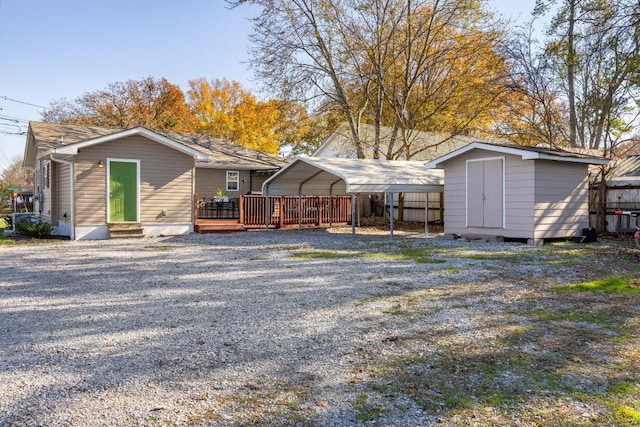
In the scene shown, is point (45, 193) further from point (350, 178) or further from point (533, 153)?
point (533, 153)

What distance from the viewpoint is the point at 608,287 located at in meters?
6.71

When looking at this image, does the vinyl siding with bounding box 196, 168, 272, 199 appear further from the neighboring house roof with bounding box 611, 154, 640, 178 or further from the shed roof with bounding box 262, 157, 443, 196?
the neighboring house roof with bounding box 611, 154, 640, 178

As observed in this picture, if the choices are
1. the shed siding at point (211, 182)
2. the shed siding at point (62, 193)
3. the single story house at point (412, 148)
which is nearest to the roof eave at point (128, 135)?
the shed siding at point (62, 193)

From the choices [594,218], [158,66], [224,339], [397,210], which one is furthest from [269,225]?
[158,66]

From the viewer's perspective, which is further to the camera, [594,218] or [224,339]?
[594,218]

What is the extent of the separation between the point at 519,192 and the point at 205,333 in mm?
9820

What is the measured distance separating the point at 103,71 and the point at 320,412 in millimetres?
35450

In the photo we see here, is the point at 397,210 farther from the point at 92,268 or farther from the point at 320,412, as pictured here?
the point at 320,412

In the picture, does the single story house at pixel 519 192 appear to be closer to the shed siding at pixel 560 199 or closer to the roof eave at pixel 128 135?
the shed siding at pixel 560 199

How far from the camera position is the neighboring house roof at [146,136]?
13799 mm

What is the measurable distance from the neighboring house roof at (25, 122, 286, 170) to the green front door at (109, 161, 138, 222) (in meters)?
0.93

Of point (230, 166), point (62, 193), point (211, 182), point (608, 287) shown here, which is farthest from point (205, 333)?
point (211, 182)

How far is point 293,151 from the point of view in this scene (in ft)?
123

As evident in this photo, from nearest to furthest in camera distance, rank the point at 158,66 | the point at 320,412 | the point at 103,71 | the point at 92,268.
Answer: the point at 320,412
the point at 92,268
the point at 103,71
the point at 158,66
